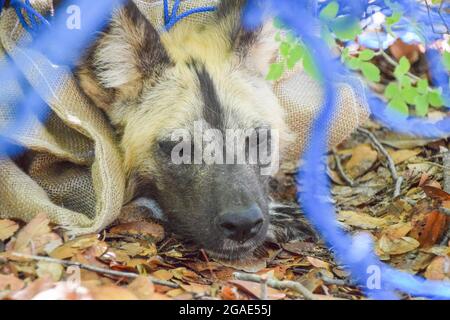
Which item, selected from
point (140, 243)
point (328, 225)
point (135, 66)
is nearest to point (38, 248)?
point (140, 243)

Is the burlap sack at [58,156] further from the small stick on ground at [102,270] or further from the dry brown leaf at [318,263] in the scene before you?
the dry brown leaf at [318,263]

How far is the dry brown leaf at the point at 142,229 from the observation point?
361 cm

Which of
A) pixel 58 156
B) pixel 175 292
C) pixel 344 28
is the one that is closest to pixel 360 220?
pixel 344 28

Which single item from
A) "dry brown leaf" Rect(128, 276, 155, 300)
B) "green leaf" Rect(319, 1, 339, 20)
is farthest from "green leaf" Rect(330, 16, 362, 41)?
"dry brown leaf" Rect(128, 276, 155, 300)

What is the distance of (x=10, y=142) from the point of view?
359 centimetres

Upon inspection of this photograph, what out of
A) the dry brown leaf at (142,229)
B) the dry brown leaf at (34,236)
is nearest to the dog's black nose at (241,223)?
the dry brown leaf at (142,229)

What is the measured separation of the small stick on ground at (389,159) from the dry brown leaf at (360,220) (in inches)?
12.0

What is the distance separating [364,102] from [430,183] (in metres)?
0.64

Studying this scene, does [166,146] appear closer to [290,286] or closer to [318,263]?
[318,263]

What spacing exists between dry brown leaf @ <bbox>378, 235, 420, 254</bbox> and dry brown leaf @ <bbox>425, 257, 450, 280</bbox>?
214 mm

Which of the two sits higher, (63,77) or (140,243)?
(63,77)

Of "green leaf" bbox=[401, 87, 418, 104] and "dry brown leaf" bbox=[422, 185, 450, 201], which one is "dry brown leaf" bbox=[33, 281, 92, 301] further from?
"dry brown leaf" bbox=[422, 185, 450, 201]

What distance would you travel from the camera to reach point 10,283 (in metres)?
2.77
